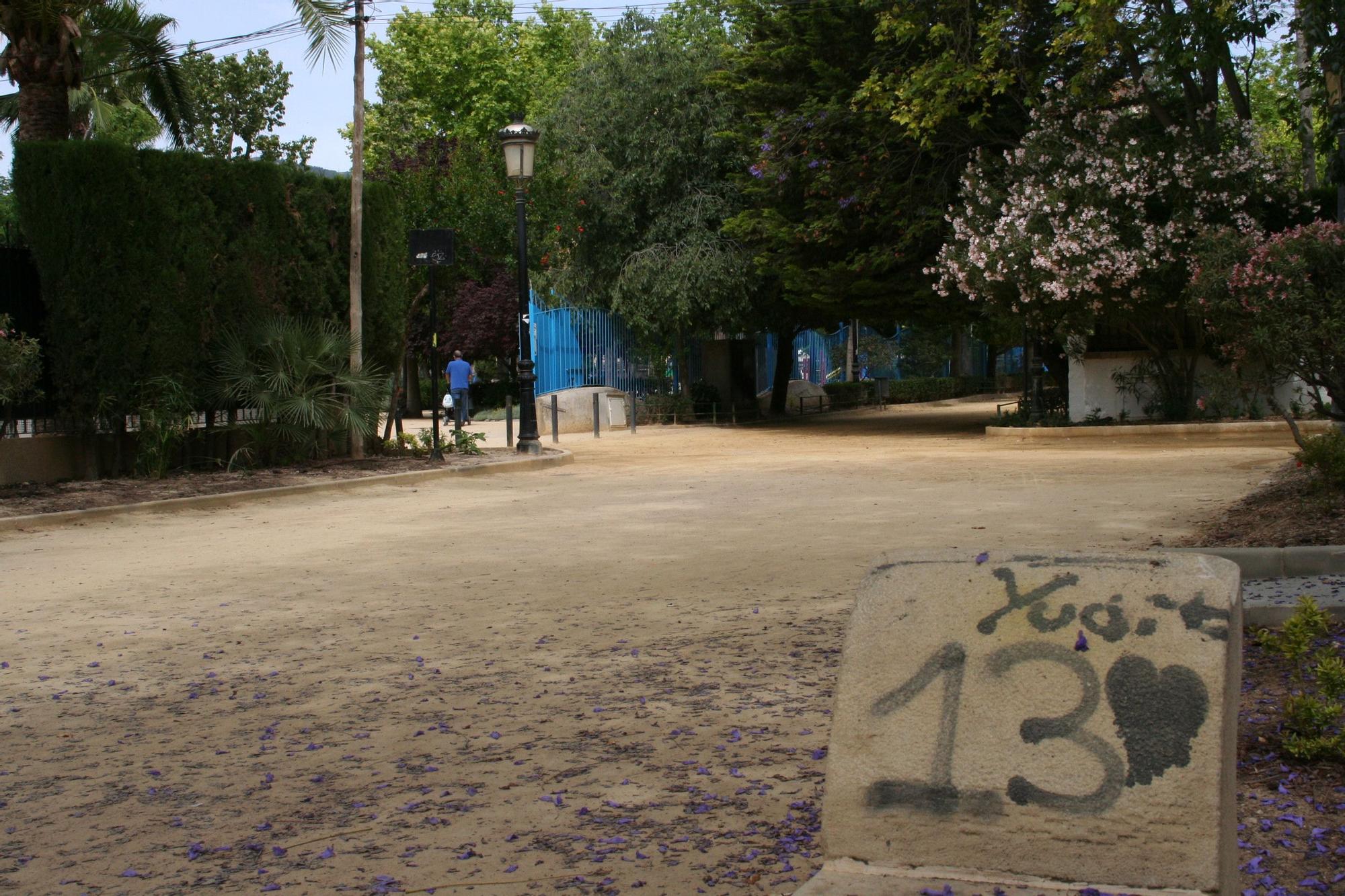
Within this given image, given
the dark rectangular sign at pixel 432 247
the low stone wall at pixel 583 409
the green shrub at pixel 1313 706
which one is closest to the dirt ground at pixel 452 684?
the green shrub at pixel 1313 706

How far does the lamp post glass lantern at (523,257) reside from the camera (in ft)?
61.6

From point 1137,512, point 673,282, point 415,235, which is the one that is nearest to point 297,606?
point 1137,512

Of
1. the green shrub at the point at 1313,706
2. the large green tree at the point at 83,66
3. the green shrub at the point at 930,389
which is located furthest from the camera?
the green shrub at the point at 930,389

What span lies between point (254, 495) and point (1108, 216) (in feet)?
42.6

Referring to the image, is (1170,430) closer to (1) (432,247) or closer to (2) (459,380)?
(1) (432,247)

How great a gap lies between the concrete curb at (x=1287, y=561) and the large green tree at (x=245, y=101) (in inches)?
1683

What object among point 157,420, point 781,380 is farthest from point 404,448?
point 781,380

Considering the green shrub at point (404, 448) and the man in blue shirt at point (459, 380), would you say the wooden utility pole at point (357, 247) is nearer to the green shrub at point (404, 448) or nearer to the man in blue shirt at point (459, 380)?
the green shrub at point (404, 448)

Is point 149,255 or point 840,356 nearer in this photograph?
point 149,255

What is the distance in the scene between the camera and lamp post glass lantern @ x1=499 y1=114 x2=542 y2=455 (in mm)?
18766

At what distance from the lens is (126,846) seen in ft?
13.2

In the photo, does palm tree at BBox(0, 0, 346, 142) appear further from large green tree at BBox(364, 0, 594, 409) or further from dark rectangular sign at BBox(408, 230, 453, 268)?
large green tree at BBox(364, 0, 594, 409)

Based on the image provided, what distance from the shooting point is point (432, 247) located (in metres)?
17.4

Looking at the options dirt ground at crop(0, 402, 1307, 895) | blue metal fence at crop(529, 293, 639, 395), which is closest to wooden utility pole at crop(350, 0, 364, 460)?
dirt ground at crop(0, 402, 1307, 895)
